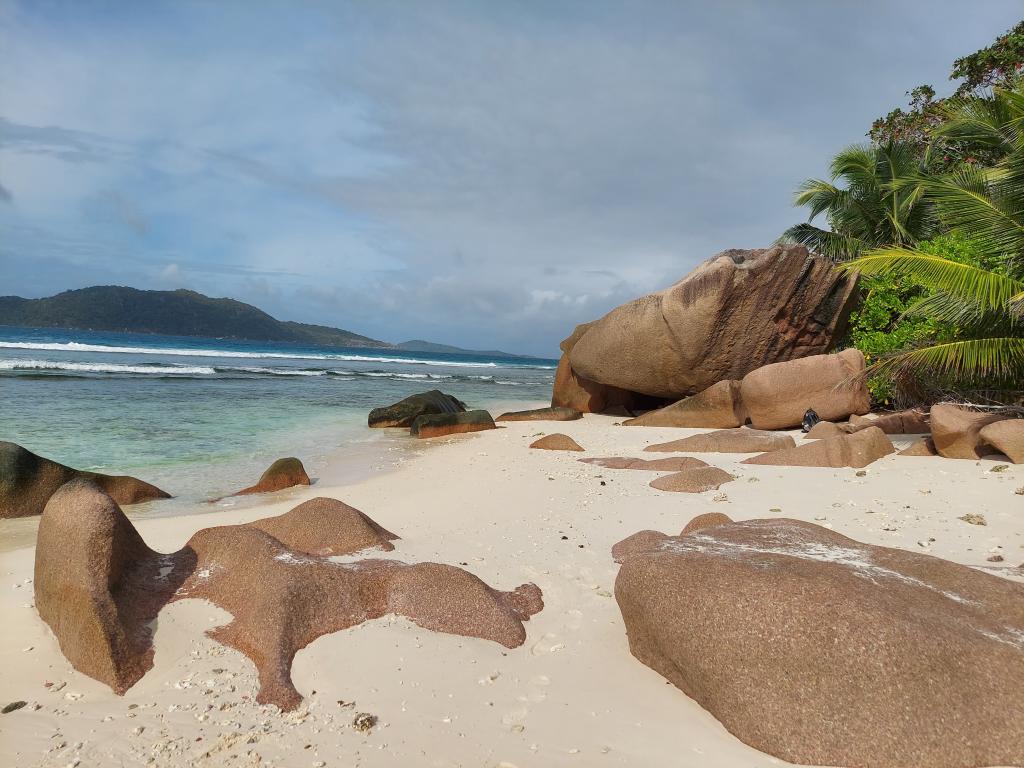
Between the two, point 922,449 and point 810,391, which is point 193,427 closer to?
point 810,391

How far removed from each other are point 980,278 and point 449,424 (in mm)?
9782

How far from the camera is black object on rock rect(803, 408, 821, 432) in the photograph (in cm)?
1098

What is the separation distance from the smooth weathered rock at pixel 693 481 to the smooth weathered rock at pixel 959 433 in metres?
3.14

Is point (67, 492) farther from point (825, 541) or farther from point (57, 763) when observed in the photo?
point (825, 541)

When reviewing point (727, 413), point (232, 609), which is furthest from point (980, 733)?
point (727, 413)

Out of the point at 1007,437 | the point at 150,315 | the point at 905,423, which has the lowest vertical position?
the point at 905,423

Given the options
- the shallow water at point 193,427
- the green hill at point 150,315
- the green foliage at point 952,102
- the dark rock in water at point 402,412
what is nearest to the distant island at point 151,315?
the green hill at point 150,315

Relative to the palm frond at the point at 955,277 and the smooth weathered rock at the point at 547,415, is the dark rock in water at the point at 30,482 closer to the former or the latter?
the smooth weathered rock at the point at 547,415

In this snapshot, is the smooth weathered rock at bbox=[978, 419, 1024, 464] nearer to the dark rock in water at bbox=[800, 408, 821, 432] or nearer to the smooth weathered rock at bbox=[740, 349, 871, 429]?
the dark rock in water at bbox=[800, 408, 821, 432]

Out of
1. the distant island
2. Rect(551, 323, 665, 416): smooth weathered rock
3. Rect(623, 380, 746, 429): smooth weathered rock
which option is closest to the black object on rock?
Rect(623, 380, 746, 429): smooth weathered rock

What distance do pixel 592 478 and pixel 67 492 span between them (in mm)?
5512

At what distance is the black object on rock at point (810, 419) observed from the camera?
11.0 m

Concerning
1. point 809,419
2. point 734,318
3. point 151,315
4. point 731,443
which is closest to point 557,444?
point 731,443

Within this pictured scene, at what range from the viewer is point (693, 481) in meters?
6.83
